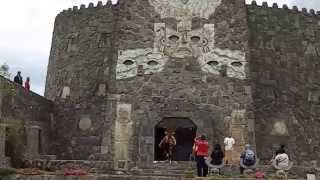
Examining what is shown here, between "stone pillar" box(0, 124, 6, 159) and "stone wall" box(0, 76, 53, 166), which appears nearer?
"stone pillar" box(0, 124, 6, 159)

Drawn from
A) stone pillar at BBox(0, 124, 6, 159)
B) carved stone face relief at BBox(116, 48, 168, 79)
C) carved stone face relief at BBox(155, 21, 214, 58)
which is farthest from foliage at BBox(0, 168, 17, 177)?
carved stone face relief at BBox(155, 21, 214, 58)

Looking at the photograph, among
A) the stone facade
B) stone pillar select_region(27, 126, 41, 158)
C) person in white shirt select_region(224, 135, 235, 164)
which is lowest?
person in white shirt select_region(224, 135, 235, 164)

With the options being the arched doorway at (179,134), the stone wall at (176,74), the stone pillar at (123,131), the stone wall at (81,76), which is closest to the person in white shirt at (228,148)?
the stone wall at (176,74)

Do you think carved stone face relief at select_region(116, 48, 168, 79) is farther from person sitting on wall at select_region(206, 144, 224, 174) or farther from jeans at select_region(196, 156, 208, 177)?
jeans at select_region(196, 156, 208, 177)

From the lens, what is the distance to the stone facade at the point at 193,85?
73.7 ft

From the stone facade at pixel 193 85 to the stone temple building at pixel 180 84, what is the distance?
1.4 inches

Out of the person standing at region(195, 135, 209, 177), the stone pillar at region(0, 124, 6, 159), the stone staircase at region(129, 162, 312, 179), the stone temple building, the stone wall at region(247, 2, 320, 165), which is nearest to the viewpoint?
the person standing at region(195, 135, 209, 177)

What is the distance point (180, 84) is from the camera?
22.7 metres

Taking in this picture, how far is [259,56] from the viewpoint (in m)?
26.8

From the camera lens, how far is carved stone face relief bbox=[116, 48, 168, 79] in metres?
23.0

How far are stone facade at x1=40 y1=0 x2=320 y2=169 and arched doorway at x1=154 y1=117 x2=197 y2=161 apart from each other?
11 cm

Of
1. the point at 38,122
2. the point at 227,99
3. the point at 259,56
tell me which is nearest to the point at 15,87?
the point at 38,122

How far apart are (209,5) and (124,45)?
131 inches

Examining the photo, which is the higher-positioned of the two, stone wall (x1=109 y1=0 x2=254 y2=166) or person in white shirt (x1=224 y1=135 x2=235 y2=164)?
stone wall (x1=109 y1=0 x2=254 y2=166)
